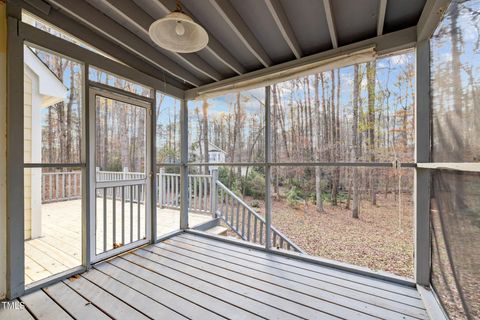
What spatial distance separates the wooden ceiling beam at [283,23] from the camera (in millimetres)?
1829

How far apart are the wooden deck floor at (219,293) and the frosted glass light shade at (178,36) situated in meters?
2.07

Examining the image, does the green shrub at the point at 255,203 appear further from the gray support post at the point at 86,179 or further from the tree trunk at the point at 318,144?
the gray support post at the point at 86,179

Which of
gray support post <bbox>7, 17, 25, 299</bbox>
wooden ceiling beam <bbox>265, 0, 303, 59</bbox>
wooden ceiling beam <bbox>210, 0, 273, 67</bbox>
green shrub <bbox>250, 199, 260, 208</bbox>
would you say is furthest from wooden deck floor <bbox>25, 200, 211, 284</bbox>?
wooden ceiling beam <bbox>265, 0, 303, 59</bbox>

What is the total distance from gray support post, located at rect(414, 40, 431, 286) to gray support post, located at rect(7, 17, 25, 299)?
11.8 feet

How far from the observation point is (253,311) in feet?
5.49

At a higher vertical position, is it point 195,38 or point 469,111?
point 195,38

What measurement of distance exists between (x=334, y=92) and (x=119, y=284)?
159 inches

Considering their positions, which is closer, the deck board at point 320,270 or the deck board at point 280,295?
the deck board at point 280,295

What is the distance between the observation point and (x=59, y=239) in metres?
3.12

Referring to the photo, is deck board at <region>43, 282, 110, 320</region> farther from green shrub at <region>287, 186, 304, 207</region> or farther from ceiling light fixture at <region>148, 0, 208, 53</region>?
green shrub at <region>287, 186, 304, 207</region>

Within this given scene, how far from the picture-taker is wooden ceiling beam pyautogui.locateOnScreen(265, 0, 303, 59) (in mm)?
1829

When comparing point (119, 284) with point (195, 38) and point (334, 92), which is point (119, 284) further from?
point (334, 92)

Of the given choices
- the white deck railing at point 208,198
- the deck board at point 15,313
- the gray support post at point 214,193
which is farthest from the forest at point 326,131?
the deck board at point 15,313

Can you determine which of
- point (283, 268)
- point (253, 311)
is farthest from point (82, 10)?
point (283, 268)
